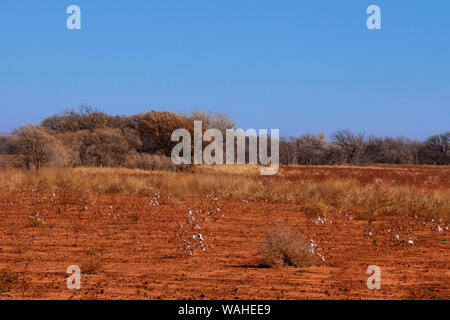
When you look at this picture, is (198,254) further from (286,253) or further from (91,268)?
(91,268)

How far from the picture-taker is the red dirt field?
519 centimetres

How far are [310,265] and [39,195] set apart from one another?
34.1ft

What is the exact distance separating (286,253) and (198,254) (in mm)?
A: 1507

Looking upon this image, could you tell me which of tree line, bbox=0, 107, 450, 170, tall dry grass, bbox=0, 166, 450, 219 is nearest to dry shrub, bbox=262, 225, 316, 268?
tall dry grass, bbox=0, 166, 450, 219

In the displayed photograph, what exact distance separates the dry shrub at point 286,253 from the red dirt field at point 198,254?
15cm

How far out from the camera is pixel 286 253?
21.7 feet

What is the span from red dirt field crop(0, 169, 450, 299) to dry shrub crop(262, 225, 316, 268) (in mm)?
154

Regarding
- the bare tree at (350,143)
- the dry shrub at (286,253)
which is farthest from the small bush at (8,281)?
the bare tree at (350,143)

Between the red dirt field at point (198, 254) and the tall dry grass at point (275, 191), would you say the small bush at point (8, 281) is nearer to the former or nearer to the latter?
the red dirt field at point (198, 254)

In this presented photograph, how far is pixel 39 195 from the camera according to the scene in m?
14.3

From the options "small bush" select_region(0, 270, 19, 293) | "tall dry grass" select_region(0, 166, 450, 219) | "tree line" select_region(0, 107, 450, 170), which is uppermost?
"tree line" select_region(0, 107, 450, 170)

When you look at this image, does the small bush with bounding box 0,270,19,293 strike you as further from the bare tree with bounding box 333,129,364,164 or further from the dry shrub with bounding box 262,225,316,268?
the bare tree with bounding box 333,129,364,164
